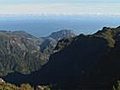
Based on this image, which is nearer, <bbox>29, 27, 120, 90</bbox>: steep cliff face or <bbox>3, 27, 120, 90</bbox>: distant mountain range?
<bbox>3, 27, 120, 90</bbox>: distant mountain range

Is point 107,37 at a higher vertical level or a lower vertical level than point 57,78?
higher

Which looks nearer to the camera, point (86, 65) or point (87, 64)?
point (86, 65)

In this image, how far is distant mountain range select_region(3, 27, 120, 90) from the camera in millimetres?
113312

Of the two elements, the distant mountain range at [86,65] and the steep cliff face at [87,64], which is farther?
the steep cliff face at [87,64]

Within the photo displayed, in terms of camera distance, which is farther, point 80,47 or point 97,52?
point 80,47

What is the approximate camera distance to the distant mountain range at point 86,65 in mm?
113312

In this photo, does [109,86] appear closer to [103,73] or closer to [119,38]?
[103,73]

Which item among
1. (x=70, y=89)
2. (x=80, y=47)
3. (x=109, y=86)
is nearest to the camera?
(x=109, y=86)

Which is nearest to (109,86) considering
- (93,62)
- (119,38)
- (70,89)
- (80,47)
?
(70,89)

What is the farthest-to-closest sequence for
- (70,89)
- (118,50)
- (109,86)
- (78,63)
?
(78,63) < (118,50) < (70,89) < (109,86)

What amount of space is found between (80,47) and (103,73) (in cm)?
3731

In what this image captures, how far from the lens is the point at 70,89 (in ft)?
373

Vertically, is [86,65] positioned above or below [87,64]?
below

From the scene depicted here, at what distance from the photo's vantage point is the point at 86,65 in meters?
134
